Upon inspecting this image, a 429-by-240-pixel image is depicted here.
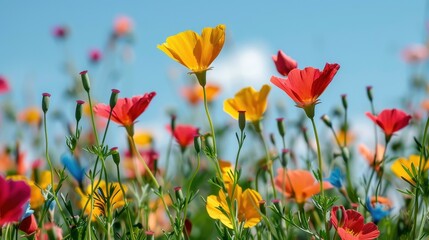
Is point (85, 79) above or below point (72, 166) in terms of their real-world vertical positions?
above

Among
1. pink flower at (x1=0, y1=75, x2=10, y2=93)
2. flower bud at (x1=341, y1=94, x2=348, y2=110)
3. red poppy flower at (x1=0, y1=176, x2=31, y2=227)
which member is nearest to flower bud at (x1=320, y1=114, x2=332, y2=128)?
flower bud at (x1=341, y1=94, x2=348, y2=110)

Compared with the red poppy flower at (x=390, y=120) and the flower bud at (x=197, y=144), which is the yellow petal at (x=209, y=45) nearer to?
the flower bud at (x=197, y=144)

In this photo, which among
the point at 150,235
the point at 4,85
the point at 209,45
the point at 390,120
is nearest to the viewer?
the point at 150,235

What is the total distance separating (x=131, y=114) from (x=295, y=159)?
1.23 meters

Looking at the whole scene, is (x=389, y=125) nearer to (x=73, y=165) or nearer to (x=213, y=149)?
(x=213, y=149)

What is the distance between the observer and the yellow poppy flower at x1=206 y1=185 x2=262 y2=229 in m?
1.30

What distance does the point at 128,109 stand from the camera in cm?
134

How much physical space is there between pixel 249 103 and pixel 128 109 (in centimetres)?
35

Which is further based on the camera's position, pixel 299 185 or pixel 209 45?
pixel 299 185

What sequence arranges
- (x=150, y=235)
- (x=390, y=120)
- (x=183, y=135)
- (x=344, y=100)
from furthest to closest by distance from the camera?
(x=183, y=135), (x=344, y=100), (x=390, y=120), (x=150, y=235)

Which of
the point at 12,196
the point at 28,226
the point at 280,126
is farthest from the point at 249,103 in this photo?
the point at 12,196

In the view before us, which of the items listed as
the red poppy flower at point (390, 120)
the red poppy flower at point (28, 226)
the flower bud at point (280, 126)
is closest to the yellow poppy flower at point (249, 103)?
the flower bud at point (280, 126)

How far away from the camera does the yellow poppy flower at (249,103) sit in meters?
1.56

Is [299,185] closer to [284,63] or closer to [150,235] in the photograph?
[284,63]
